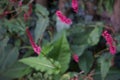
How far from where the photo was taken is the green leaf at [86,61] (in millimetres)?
2266

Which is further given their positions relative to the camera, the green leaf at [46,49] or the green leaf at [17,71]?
the green leaf at [17,71]

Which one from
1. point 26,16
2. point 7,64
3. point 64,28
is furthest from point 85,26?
point 7,64

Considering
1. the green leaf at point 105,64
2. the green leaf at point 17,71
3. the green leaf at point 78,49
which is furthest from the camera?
the green leaf at point 17,71

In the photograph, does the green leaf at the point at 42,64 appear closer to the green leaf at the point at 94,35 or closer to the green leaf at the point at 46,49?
the green leaf at the point at 46,49

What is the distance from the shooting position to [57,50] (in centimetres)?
222

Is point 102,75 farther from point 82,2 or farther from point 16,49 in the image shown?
point 82,2

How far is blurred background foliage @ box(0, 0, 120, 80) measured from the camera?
85.1 inches

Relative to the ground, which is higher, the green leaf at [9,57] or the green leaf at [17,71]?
the green leaf at [9,57]

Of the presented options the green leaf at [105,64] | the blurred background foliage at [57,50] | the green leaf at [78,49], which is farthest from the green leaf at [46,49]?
the green leaf at [105,64]

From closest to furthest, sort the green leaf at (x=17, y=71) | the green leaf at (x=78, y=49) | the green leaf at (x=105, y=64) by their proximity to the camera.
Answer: the green leaf at (x=105, y=64) < the green leaf at (x=78, y=49) < the green leaf at (x=17, y=71)

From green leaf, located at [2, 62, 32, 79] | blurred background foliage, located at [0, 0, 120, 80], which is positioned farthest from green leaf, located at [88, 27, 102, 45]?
green leaf, located at [2, 62, 32, 79]

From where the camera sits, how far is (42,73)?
7.48 feet

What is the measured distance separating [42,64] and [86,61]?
28cm

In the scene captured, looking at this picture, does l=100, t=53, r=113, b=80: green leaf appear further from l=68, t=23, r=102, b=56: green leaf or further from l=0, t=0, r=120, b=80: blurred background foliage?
l=68, t=23, r=102, b=56: green leaf
